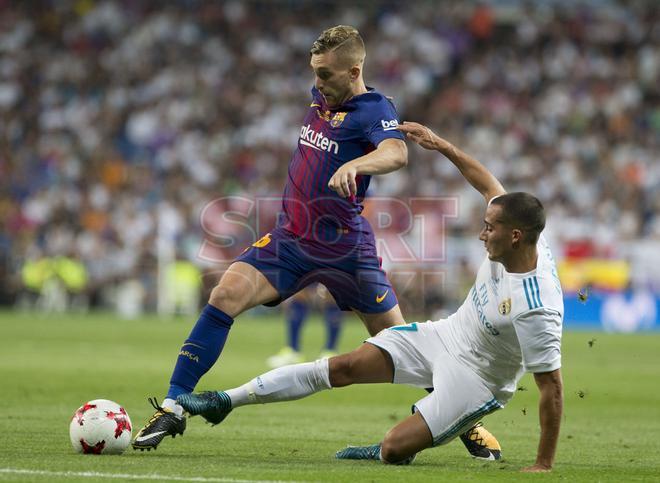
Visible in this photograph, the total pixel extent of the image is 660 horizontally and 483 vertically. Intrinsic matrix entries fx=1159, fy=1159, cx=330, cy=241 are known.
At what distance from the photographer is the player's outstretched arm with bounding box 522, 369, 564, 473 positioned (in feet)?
20.8

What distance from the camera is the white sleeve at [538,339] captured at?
6.40m

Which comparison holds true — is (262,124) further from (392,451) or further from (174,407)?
(392,451)

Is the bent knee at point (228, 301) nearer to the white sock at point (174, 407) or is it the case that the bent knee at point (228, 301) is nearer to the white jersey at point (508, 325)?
the white sock at point (174, 407)

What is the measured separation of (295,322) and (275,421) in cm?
598

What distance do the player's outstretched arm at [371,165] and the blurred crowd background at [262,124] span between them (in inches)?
716

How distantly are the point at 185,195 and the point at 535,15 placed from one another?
11.2 metres

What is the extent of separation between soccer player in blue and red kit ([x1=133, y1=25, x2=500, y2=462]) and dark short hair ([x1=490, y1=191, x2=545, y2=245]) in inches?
38.9

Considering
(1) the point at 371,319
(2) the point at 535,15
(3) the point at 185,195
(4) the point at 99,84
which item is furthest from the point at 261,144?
(1) the point at 371,319

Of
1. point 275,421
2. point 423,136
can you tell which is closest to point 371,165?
point 423,136

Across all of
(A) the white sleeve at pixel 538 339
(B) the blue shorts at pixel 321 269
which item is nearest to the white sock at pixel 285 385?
(B) the blue shorts at pixel 321 269

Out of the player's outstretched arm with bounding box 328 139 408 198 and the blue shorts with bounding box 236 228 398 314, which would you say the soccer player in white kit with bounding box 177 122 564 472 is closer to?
the player's outstretched arm with bounding box 328 139 408 198

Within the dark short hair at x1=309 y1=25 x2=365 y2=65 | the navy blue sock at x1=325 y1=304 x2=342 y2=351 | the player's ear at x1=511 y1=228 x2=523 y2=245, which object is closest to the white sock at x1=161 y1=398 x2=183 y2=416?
the player's ear at x1=511 y1=228 x2=523 y2=245

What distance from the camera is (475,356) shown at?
22.6ft

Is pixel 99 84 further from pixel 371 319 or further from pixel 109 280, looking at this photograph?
pixel 371 319
